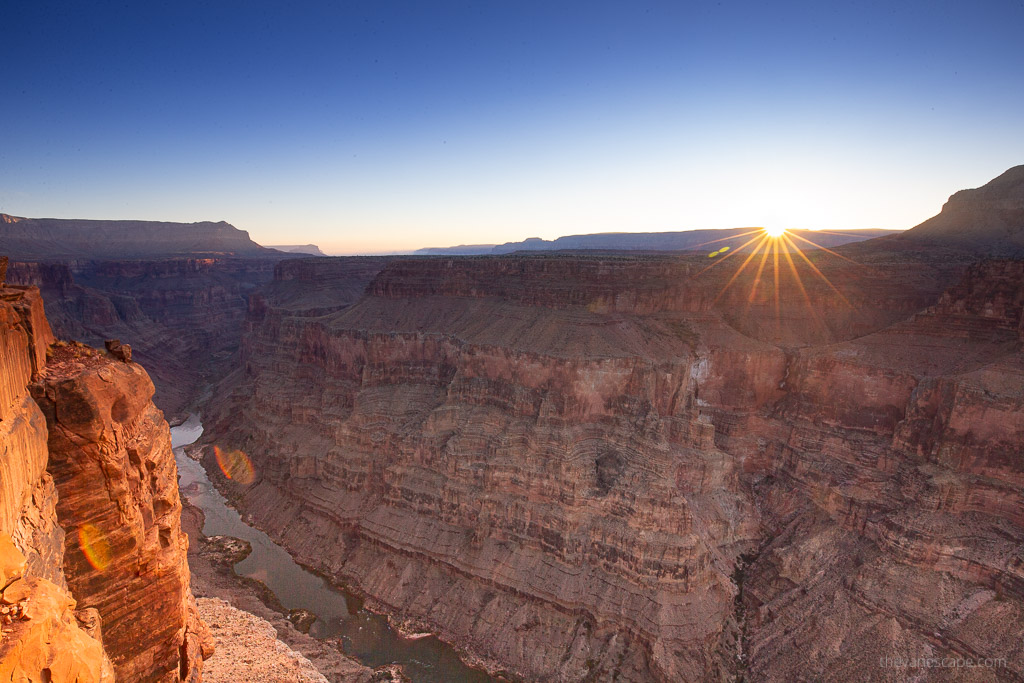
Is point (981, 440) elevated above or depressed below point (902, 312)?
below

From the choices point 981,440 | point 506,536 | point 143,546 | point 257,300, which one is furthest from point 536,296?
point 257,300

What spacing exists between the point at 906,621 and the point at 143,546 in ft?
105

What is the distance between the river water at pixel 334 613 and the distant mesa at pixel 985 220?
47576 mm

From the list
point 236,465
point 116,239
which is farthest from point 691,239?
point 116,239

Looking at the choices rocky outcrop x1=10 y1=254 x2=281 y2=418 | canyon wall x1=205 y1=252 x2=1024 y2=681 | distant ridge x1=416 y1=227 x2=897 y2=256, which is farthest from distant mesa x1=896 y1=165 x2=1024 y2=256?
rocky outcrop x1=10 y1=254 x2=281 y2=418

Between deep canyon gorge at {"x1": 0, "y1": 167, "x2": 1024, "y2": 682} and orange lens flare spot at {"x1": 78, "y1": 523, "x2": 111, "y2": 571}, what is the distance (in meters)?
0.05

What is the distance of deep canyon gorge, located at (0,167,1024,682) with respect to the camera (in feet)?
41.4

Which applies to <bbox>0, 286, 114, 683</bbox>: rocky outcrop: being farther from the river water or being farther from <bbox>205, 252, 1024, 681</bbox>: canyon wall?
<bbox>205, 252, 1024, 681</bbox>: canyon wall

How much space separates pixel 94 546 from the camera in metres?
11.1

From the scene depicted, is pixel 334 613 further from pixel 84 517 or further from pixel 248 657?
pixel 84 517

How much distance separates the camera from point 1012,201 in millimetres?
41062

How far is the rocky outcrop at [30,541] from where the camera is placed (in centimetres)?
609

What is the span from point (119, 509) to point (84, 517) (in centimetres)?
76

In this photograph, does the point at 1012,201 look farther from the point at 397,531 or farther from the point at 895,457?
the point at 397,531
